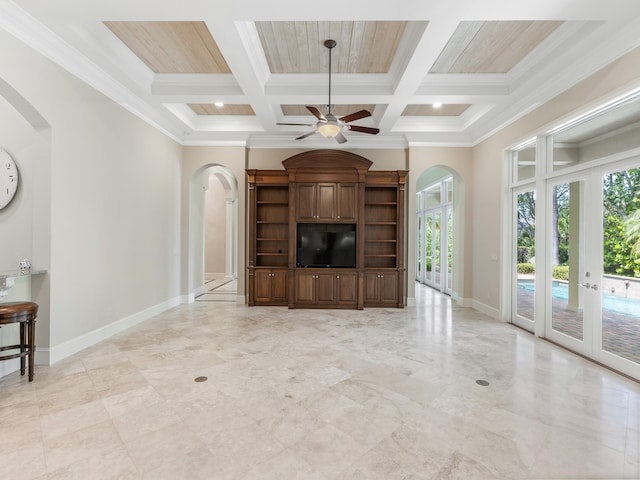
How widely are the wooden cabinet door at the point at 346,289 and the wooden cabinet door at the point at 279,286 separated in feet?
3.48

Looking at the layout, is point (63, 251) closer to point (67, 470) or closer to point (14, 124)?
point (14, 124)

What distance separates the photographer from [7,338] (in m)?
3.17

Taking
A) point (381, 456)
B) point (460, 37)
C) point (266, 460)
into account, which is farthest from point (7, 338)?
point (460, 37)

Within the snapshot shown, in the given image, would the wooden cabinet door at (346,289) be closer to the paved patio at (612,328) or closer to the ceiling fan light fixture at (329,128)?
the ceiling fan light fixture at (329,128)

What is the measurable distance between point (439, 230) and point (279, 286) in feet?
16.1

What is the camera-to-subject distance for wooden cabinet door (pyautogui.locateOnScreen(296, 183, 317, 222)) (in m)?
6.07

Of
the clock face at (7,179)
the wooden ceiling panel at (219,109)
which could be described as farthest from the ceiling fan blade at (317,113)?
the clock face at (7,179)

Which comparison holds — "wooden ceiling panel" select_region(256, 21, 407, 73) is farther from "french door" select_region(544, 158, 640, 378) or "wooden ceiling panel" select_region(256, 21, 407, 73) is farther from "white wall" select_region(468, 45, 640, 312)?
"french door" select_region(544, 158, 640, 378)

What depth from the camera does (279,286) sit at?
6199mm

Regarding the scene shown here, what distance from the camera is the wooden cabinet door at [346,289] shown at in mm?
6031

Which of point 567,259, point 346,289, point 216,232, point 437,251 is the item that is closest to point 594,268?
point 567,259

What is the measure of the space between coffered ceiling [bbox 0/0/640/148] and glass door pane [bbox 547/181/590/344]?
1384 millimetres

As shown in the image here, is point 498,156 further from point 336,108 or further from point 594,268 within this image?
point 336,108

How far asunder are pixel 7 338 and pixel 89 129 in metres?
2.55
